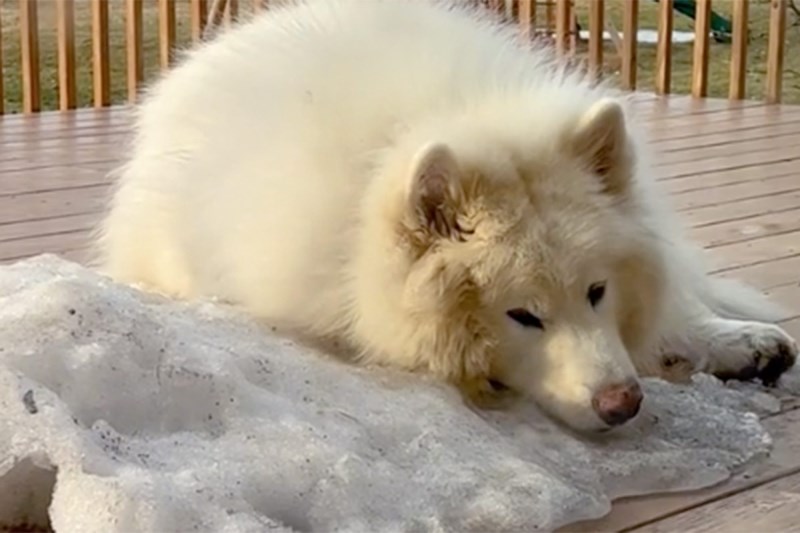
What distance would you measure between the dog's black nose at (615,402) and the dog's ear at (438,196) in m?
0.30

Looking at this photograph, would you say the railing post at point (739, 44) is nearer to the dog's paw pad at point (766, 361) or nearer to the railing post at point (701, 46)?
the railing post at point (701, 46)

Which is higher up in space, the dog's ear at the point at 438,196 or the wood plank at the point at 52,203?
the dog's ear at the point at 438,196

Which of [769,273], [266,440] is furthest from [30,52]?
[266,440]

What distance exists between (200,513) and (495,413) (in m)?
0.57

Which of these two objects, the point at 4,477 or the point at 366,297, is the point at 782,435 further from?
the point at 4,477

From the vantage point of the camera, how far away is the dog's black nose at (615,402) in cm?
169

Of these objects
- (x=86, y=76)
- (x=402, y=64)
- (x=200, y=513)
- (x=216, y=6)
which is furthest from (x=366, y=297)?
(x=86, y=76)

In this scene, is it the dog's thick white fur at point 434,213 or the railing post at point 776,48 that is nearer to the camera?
the dog's thick white fur at point 434,213

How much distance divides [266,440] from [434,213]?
0.43 m

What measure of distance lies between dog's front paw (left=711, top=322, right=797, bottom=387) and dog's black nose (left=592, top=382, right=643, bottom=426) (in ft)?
1.43

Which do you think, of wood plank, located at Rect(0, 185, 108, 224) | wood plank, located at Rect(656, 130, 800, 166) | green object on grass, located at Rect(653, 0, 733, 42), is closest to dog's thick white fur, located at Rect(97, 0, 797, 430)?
wood plank, located at Rect(0, 185, 108, 224)

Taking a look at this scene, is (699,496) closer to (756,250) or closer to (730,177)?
(756,250)

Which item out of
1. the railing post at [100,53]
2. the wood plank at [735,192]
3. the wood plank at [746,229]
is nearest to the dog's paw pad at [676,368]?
the wood plank at [746,229]

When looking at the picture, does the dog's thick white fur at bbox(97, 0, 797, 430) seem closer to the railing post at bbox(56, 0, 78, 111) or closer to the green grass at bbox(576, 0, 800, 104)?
the railing post at bbox(56, 0, 78, 111)
